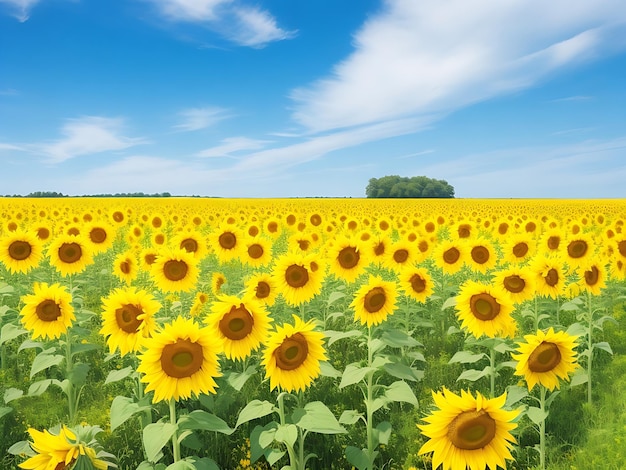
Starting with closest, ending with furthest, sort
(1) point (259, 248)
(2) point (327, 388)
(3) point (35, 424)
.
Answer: (3) point (35, 424), (2) point (327, 388), (1) point (259, 248)

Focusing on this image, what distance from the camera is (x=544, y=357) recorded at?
3967 mm

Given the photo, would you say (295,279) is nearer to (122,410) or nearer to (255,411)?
(255,411)

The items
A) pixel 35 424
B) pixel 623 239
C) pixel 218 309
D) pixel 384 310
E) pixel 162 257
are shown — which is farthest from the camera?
pixel 623 239

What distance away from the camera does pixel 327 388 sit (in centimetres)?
605

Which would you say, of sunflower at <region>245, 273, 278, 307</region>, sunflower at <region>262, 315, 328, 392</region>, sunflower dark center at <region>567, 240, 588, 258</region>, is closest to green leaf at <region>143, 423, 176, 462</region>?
sunflower at <region>262, 315, 328, 392</region>

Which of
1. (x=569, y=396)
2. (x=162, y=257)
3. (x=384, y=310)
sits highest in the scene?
(x=162, y=257)

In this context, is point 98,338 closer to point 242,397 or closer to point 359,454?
point 242,397

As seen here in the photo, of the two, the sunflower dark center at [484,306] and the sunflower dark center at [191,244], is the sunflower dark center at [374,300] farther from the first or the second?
the sunflower dark center at [191,244]

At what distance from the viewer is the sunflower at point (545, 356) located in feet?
13.0

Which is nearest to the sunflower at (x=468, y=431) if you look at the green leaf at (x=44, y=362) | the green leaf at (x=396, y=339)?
the green leaf at (x=396, y=339)

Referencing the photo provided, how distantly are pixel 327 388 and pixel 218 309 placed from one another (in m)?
2.51

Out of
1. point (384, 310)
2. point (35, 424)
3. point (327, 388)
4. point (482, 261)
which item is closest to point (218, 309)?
point (384, 310)

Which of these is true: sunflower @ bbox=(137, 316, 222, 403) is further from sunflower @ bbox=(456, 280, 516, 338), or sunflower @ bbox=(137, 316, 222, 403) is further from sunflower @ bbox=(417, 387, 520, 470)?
sunflower @ bbox=(456, 280, 516, 338)

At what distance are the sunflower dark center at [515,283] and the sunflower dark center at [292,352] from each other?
335cm
